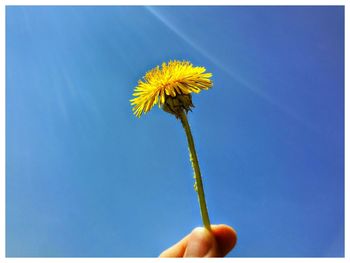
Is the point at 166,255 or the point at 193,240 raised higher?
the point at 193,240

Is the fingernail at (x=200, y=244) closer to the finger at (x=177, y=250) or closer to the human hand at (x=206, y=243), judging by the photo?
the human hand at (x=206, y=243)

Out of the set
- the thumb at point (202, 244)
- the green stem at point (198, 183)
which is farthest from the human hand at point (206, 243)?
the green stem at point (198, 183)

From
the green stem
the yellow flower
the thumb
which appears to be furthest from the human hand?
the yellow flower

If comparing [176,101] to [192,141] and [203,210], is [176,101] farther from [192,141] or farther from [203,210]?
[203,210]

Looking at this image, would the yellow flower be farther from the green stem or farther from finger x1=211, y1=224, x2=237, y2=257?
finger x1=211, y1=224, x2=237, y2=257

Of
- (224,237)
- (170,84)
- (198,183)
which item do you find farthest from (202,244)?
(170,84)

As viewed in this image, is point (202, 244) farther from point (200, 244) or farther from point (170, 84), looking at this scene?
point (170, 84)
